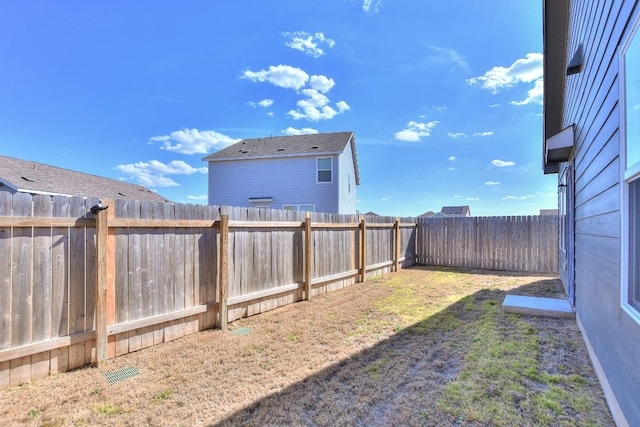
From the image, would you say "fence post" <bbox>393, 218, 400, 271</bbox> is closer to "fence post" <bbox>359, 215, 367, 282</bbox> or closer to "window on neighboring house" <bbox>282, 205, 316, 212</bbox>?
"fence post" <bbox>359, 215, 367, 282</bbox>

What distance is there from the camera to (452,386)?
8.50 ft

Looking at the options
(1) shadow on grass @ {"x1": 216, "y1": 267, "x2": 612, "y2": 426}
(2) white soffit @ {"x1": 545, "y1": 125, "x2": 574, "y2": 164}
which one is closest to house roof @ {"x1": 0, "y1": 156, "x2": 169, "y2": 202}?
(1) shadow on grass @ {"x1": 216, "y1": 267, "x2": 612, "y2": 426}

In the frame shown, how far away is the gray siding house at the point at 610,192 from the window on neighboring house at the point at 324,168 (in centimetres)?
1063

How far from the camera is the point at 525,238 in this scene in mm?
9695

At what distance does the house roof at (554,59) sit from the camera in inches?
197

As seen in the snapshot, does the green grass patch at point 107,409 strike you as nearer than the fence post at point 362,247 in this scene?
Yes

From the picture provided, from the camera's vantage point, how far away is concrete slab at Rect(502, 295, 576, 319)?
15.2 feet

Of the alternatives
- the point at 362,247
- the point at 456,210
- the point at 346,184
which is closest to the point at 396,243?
the point at 362,247

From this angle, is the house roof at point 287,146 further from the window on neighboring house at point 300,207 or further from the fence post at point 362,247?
the fence post at point 362,247

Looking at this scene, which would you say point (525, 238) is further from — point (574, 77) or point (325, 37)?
point (325, 37)

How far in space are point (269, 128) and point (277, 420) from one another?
16.5 metres

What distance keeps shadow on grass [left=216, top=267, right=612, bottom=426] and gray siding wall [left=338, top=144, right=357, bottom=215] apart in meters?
11.0

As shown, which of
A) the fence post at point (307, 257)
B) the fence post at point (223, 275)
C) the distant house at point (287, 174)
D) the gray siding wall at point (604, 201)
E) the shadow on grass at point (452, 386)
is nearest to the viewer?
the gray siding wall at point (604, 201)

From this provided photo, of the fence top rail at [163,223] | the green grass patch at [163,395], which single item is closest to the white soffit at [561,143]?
the fence top rail at [163,223]
